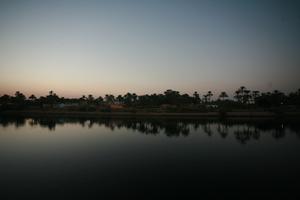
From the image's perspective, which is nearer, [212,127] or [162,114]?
[212,127]

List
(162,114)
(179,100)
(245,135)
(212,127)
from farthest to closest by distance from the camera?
(179,100)
(162,114)
(212,127)
(245,135)

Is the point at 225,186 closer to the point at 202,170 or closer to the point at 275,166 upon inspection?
the point at 202,170

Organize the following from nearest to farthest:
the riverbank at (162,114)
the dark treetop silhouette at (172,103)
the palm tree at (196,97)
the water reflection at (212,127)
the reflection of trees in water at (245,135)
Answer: the reflection of trees in water at (245,135) < the water reflection at (212,127) < the riverbank at (162,114) < the dark treetop silhouette at (172,103) < the palm tree at (196,97)

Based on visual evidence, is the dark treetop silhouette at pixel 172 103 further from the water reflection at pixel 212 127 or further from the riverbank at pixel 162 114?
the water reflection at pixel 212 127

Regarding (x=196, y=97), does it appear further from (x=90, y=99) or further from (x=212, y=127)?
(x=212, y=127)

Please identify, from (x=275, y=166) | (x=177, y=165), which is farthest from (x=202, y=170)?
(x=275, y=166)

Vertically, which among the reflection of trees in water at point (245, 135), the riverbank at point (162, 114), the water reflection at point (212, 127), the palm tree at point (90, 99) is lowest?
the reflection of trees in water at point (245, 135)

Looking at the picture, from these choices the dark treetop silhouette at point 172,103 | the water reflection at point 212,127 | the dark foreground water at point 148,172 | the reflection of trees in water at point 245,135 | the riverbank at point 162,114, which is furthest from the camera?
the dark treetop silhouette at point 172,103

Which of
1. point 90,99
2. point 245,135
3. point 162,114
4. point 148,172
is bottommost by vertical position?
point 245,135

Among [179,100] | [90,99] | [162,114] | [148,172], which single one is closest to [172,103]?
[179,100]

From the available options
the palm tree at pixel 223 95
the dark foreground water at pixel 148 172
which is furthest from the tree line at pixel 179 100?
the dark foreground water at pixel 148 172

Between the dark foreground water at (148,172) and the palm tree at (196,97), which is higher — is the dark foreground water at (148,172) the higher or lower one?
the lower one

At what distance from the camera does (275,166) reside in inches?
703

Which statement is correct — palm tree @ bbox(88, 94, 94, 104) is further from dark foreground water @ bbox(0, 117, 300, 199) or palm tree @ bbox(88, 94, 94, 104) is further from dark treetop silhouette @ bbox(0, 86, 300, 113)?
dark foreground water @ bbox(0, 117, 300, 199)
